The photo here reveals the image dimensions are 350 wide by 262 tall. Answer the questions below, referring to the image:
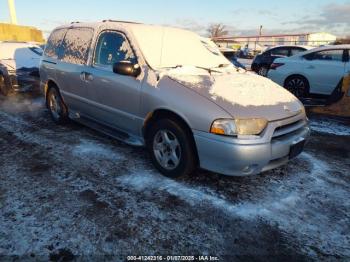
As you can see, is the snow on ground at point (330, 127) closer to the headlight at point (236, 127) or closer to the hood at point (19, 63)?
the headlight at point (236, 127)

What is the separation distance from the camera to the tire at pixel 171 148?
350 centimetres

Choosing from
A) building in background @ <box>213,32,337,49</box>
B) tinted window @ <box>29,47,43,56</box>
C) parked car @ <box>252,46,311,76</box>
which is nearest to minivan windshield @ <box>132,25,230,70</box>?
tinted window @ <box>29,47,43,56</box>

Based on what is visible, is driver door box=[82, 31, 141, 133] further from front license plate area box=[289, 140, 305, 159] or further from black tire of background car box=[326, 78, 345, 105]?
black tire of background car box=[326, 78, 345, 105]

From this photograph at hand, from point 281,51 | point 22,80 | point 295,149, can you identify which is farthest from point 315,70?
point 22,80

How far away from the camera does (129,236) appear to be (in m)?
2.71

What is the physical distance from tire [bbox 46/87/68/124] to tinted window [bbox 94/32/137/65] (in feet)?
4.89

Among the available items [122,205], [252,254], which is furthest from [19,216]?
[252,254]

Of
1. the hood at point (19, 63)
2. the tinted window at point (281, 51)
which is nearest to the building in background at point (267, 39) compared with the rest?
the tinted window at point (281, 51)

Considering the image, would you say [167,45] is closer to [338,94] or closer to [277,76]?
[338,94]

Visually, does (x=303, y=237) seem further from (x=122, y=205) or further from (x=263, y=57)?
(x=263, y=57)

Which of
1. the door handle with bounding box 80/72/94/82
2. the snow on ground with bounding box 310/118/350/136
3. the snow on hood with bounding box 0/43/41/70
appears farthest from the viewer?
the snow on hood with bounding box 0/43/41/70

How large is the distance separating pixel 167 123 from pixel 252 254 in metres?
1.67

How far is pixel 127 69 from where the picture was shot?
12.7 feet

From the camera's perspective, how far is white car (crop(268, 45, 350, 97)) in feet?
26.4
